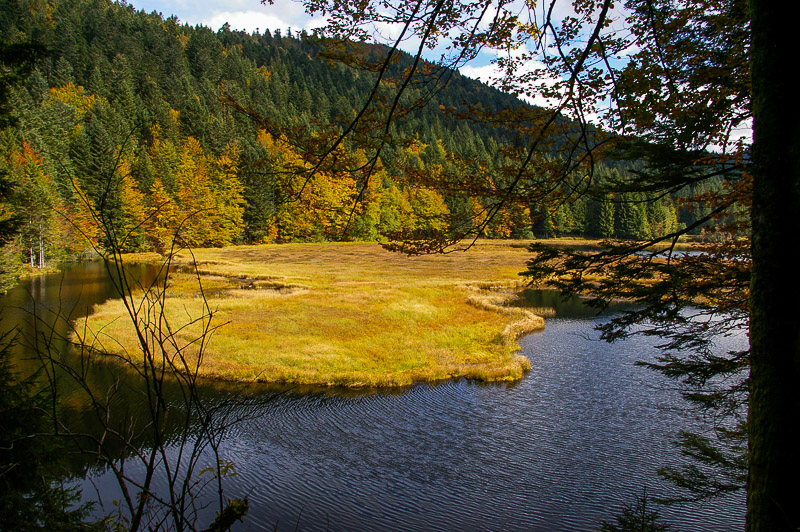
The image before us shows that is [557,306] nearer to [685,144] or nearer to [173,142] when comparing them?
[685,144]

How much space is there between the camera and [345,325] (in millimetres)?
24172

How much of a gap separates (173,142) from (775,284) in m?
91.2

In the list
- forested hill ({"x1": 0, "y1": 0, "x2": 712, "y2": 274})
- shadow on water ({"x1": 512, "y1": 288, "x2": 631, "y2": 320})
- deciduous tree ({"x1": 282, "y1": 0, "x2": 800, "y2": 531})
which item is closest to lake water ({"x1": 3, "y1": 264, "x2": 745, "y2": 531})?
deciduous tree ({"x1": 282, "y1": 0, "x2": 800, "y2": 531})

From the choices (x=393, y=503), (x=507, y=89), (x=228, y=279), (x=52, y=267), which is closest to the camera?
(x=507, y=89)

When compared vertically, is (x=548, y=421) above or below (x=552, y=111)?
below

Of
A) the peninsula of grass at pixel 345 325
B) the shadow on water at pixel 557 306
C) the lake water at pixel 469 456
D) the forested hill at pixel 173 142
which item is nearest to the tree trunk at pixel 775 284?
the forested hill at pixel 173 142

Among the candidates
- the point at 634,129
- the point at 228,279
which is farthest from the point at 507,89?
the point at 228,279

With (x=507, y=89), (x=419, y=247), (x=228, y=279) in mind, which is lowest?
(x=228, y=279)

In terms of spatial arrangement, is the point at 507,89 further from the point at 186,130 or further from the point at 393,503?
the point at 186,130

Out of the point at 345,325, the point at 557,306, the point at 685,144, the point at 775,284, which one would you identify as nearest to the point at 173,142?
the point at 345,325

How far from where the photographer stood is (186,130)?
89.2 metres

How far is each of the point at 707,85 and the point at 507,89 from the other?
2.71 meters

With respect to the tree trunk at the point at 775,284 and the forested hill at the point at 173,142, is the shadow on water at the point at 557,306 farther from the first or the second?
the tree trunk at the point at 775,284

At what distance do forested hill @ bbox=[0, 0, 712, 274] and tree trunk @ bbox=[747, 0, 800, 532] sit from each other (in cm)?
309
